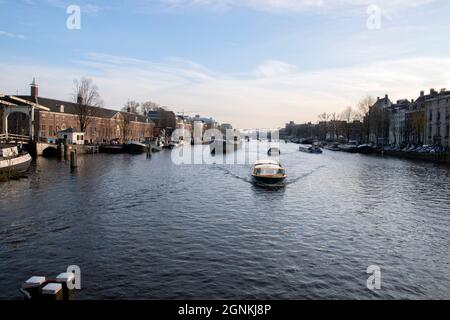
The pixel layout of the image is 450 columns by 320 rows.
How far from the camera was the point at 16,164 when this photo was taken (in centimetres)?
4641

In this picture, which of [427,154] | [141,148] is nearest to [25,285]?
[427,154]

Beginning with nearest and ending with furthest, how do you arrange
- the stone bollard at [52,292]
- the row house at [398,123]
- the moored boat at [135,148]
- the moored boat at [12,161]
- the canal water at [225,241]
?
the stone bollard at [52,292]
the canal water at [225,241]
the moored boat at [12,161]
the moored boat at [135,148]
the row house at [398,123]

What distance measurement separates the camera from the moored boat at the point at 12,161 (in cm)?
4412

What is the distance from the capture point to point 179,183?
143 feet

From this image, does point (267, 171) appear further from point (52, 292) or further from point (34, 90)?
point (34, 90)

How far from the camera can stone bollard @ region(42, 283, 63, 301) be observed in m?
10.3

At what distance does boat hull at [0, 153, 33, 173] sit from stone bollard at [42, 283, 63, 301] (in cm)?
3725

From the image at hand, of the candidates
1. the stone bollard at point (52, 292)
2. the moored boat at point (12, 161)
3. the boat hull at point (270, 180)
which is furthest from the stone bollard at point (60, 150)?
the stone bollard at point (52, 292)

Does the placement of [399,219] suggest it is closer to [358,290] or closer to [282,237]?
[282,237]

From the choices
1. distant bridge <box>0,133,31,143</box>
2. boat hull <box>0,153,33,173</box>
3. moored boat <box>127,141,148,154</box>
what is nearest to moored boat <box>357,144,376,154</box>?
moored boat <box>127,141,148,154</box>

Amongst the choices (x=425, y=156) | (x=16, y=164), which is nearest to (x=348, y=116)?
(x=425, y=156)

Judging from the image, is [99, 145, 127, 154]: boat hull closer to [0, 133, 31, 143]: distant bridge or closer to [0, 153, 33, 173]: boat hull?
[0, 133, 31, 143]: distant bridge

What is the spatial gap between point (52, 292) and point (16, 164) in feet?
137

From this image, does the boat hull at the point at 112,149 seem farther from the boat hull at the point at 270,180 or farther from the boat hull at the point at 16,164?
the boat hull at the point at 270,180
